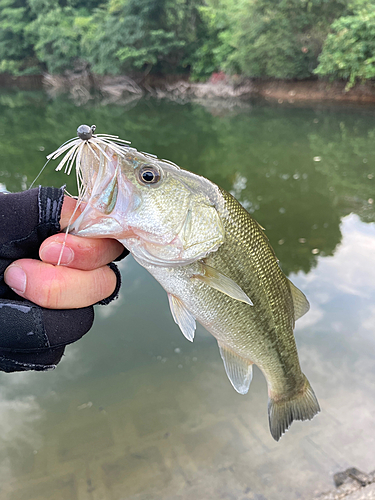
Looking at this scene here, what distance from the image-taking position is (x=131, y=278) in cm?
549

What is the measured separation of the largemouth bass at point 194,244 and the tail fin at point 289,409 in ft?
0.76

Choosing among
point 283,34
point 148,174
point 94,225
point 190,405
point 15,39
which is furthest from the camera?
point 15,39

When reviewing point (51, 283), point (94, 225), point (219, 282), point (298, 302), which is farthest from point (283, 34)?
point (51, 283)

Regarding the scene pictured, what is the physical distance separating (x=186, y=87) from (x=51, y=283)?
107ft

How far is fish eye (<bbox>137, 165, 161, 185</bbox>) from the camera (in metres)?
1.46

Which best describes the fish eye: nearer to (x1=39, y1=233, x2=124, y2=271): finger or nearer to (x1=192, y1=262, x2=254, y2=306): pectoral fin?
(x1=39, y1=233, x2=124, y2=271): finger

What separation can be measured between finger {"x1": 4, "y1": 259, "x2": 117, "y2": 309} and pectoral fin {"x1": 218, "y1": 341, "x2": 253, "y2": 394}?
85 cm

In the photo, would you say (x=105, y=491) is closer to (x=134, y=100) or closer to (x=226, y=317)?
(x=226, y=317)

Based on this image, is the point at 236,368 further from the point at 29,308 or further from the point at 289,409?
the point at 29,308

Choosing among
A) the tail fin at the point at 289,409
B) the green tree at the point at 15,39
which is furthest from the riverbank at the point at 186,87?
the tail fin at the point at 289,409

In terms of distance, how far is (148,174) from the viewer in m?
1.47

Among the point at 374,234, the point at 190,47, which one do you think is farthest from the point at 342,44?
the point at 374,234

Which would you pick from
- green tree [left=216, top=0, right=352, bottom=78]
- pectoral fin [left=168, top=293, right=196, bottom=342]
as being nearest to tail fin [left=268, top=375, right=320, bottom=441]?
pectoral fin [left=168, top=293, right=196, bottom=342]

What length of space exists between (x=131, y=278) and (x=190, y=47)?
102 feet
